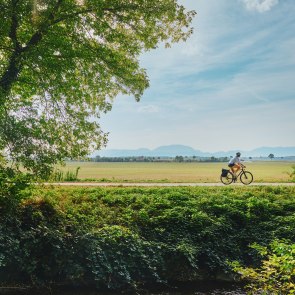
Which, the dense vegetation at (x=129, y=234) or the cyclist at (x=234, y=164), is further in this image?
the cyclist at (x=234, y=164)

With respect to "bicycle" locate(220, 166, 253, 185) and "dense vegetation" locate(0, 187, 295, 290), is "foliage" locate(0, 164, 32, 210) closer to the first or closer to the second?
"dense vegetation" locate(0, 187, 295, 290)

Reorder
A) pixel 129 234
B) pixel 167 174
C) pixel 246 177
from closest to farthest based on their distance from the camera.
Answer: pixel 129 234 → pixel 246 177 → pixel 167 174

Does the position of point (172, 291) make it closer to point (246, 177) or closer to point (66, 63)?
point (66, 63)

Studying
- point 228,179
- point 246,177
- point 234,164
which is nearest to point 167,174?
point 228,179

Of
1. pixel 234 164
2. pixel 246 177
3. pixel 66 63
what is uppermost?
pixel 66 63

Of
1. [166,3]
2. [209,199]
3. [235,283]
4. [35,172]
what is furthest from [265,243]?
[166,3]

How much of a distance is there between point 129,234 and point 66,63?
26.0 ft

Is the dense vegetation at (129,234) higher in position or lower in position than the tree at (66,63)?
lower

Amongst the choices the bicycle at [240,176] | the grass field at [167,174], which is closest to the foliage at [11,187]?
the grass field at [167,174]

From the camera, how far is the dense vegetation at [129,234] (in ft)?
42.9

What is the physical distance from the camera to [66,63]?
16.0 meters

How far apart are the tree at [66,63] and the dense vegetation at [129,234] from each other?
243cm

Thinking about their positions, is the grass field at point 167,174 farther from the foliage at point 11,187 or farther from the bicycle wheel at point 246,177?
the foliage at point 11,187

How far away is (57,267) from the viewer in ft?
42.7
